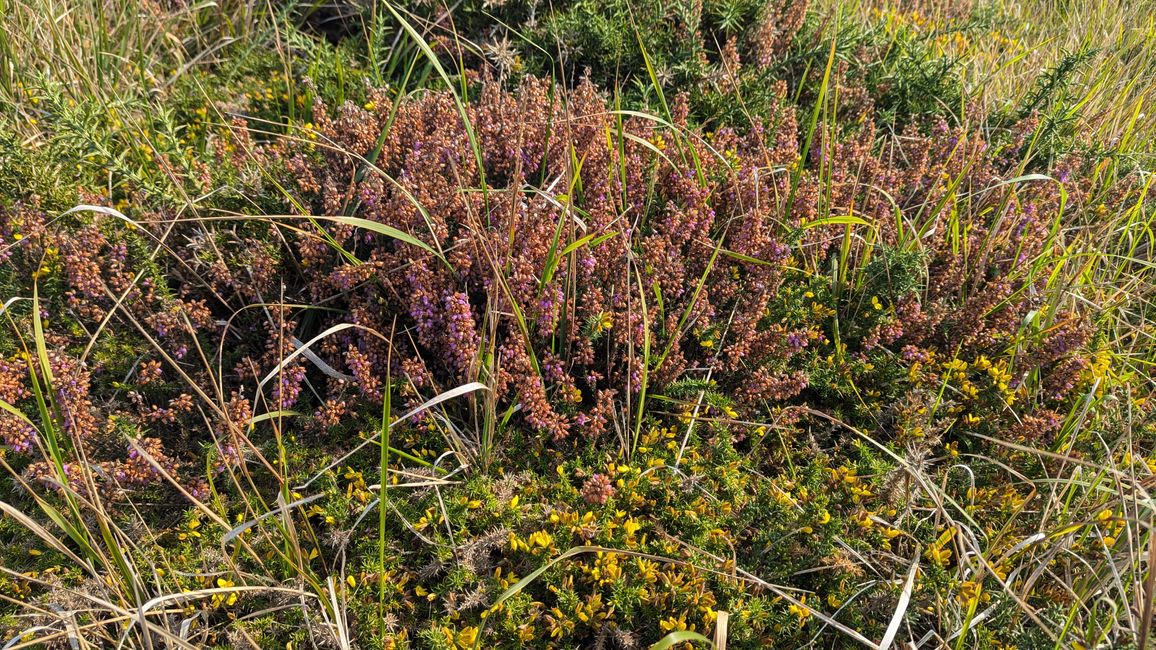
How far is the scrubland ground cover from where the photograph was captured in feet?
7.38

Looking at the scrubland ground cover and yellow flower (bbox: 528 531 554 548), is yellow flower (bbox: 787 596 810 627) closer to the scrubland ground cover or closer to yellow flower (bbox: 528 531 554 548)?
the scrubland ground cover

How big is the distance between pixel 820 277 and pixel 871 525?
0.95 meters

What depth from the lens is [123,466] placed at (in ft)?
7.80

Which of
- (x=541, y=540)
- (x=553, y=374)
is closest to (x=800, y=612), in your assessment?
(x=541, y=540)

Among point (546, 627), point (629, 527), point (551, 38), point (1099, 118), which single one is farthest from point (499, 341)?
point (1099, 118)

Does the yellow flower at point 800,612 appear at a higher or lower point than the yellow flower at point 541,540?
lower

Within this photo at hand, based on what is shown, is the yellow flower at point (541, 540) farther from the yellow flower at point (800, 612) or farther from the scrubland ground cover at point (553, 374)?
the yellow flower at point (800, 612)

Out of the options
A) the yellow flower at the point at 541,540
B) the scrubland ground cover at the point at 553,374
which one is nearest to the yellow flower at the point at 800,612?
the scrubland ground cover at the point at 553,374

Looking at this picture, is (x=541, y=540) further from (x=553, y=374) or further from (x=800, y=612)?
(x=800, y=612)

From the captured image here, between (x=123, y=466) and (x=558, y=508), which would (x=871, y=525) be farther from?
(x=123, y=466)

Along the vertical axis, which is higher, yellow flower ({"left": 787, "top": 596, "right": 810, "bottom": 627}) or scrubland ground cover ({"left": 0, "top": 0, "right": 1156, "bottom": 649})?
scrubland ground cover ({"left": 0, "top": 0, "right": 1156, "bottom": 649})

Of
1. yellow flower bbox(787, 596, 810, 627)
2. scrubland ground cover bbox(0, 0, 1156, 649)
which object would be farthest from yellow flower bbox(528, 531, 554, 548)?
yellow flower bbox(787, 596, 810, 627)

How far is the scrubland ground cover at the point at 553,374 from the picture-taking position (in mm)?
2248

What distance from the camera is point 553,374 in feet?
8.67
